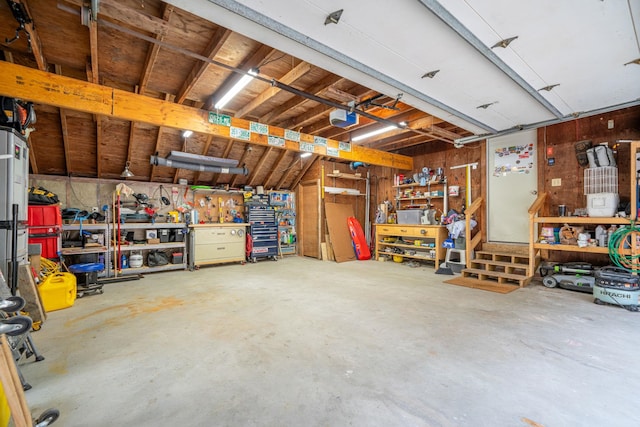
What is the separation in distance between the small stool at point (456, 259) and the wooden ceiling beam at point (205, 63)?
563cm

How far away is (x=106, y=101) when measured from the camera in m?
3.76

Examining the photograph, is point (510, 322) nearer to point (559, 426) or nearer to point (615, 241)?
point (559, 426)

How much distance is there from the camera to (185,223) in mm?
6199

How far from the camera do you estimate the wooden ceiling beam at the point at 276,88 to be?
3452mm

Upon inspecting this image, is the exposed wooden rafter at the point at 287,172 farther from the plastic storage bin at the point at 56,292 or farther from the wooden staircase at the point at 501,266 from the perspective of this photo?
the plastic storage bin at the point at 56,292

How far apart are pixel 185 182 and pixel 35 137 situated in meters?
2.63

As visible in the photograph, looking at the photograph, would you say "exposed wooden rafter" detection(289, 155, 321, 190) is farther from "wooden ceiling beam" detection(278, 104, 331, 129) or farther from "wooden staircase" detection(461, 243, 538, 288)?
"wooden staircase" detection(461, 243, 538, 288)

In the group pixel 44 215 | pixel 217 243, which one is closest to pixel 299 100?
pixel 217 243

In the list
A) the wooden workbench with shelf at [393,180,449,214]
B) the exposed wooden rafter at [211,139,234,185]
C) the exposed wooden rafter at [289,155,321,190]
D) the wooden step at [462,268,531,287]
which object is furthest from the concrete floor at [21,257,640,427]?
the exposed wooden rafter at [289,155,321,190]

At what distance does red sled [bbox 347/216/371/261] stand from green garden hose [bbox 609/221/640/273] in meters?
4.78

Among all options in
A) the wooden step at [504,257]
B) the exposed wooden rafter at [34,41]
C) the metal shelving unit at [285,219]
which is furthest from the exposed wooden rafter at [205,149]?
the wooden step at [504,257]

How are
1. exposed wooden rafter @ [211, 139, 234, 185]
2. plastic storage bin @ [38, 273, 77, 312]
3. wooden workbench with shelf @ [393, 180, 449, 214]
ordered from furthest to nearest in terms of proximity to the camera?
wooden workbench with shelf @ [393, 180, 449, 214] < exposed wooden rafter @ [211, 139, 234, 185] < plastic storage bin @ [38, 273, 77, 312]

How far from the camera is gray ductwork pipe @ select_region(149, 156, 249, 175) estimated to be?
5684 mm

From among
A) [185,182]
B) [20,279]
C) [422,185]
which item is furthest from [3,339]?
[422,185]
